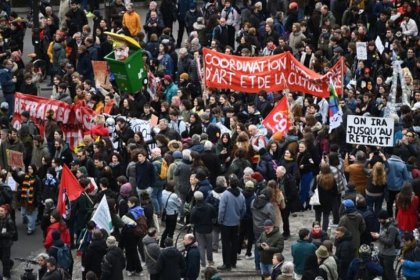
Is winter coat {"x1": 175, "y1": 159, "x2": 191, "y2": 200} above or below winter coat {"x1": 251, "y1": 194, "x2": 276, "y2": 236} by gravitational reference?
above

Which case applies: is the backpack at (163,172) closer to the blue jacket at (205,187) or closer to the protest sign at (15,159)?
the blue jacket at (205,187)

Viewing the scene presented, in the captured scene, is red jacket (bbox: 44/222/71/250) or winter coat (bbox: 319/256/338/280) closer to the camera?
winter coat (bbox: 319/256/338/280)

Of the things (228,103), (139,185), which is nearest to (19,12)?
(228,103)

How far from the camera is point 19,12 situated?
45.0 meters

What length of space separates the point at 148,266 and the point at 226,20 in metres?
14.9

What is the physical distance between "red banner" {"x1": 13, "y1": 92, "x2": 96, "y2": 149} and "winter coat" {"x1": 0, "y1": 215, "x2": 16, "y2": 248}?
5913 millimetres

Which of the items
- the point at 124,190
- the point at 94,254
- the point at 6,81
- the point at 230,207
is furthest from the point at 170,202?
the point at 6,81

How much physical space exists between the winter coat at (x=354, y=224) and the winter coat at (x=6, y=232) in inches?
211

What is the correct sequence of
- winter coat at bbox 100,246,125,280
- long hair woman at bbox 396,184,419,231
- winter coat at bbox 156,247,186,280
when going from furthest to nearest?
long hair woman at bbox 396,184,419,231
winter coat at bbox 100,246,125,280
winter coat at bbox 156,247,186,280

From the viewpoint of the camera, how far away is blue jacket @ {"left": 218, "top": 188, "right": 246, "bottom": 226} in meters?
26.9

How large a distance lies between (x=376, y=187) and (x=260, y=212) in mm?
2376

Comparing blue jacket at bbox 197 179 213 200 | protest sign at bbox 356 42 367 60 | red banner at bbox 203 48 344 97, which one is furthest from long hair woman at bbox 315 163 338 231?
protest sign at bbox 356 42 367 60

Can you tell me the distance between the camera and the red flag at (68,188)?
91.0ft

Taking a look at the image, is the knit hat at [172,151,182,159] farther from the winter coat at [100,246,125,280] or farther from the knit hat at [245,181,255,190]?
the winter coat at [100,246,125,280]
